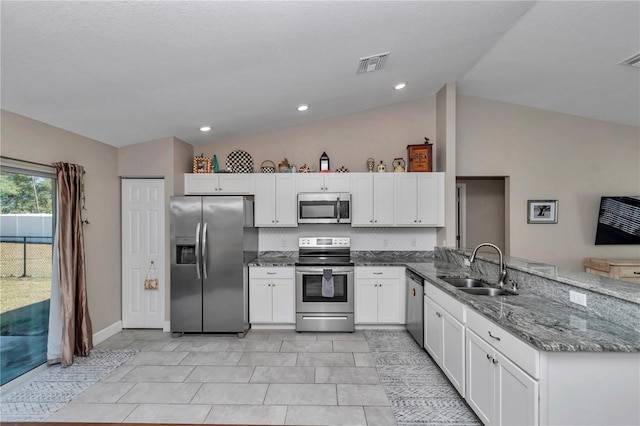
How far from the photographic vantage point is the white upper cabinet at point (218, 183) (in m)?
4.29

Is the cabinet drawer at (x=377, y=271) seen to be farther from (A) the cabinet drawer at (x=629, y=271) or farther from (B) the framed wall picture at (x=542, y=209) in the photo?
(A) the cabinet drawer at (x=629, y=271)

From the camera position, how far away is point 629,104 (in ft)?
13.3

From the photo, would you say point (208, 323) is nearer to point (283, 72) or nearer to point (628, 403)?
point (283, 72)

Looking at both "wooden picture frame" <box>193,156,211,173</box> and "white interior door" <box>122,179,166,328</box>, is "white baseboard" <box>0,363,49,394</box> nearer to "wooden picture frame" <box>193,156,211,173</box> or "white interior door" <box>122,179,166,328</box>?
"white interior door" <box>122,179,166,328</box>

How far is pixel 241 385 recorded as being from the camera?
9.23 feet

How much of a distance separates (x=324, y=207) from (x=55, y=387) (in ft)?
10.5

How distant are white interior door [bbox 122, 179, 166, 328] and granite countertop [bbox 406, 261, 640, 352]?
364cm

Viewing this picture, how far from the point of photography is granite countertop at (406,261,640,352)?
1540mm

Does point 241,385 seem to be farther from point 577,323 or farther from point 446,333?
point 577,323

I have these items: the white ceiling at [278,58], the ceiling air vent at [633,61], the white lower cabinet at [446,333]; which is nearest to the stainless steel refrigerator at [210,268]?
the white ceiling at [278,58]

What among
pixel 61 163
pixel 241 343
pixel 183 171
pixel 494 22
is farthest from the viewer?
pixel 183 171

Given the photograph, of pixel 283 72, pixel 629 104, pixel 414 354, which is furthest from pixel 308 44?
pixel 629 104

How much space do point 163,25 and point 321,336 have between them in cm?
348

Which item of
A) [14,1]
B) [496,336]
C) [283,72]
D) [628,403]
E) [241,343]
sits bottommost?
[241,343]
